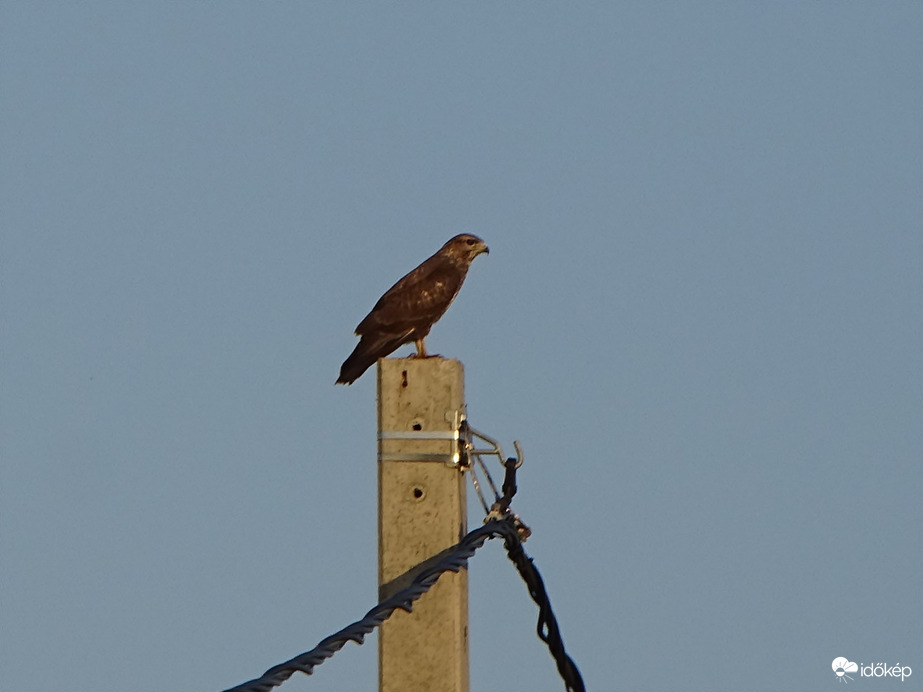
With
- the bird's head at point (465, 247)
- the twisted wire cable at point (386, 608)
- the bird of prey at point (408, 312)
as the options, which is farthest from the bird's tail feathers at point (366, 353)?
the twisted wire cable at point (386, 608)

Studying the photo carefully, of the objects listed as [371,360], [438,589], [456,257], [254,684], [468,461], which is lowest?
[254,684]

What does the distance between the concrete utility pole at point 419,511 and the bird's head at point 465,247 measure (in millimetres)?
6626

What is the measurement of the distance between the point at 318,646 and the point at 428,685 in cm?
111

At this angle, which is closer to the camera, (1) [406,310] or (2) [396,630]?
(2) [396,630]

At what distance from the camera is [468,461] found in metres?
5.84

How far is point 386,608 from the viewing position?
5.11 meters

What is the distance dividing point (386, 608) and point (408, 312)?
19.6 feet

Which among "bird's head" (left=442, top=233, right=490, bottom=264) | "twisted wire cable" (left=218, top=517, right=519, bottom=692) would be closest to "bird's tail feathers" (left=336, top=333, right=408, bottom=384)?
"bird's head" (left=442, top=233, right=490, bottom=264)

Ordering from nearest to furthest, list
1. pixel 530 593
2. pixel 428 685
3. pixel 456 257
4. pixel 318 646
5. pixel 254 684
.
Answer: pixel 254 684 → pixel 318 646 → pixel 428 685 → pixel 530 593 → pixel 456 257

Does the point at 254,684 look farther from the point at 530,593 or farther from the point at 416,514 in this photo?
the point at 530,593

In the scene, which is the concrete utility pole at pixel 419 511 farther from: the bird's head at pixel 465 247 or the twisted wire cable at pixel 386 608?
the bird's head at pixel 465 247

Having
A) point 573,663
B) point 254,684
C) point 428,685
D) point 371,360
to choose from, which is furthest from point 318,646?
point 371,360

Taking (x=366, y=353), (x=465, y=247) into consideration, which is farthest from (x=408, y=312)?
(x=465, y=247)

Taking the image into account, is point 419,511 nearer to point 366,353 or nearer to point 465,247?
point 366,353
